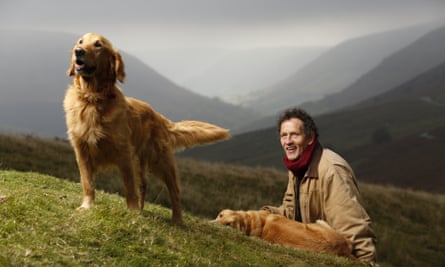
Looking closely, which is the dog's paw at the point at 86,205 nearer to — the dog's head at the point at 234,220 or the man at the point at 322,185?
the dog's head at the point at 234,220

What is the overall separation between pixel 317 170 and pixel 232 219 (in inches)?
83.9

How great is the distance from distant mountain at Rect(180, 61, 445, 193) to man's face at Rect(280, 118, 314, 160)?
89.9 meters

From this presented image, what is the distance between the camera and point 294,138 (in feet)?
35.7

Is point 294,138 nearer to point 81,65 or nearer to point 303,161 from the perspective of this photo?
point 303,161

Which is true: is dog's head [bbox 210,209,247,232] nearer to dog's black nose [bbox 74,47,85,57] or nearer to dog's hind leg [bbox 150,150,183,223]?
dog's hind leg [bbox 150,150,183,223]

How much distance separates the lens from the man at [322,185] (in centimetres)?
1030

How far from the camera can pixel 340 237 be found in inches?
403

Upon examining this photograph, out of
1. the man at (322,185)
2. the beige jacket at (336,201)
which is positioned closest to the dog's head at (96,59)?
the man at (322,185)

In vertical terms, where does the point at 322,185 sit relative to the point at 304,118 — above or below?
below

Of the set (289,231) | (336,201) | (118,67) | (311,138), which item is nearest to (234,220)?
(289,231)

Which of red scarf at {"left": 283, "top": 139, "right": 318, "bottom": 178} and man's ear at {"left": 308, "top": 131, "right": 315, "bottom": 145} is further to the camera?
man's ear at {"left": 308, "top": 131, "right": 315, "bottom": 145}

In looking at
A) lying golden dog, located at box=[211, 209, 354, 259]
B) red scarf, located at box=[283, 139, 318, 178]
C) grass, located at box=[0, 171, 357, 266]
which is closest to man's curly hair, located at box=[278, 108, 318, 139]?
red scarf, located at box=[283, 139, 318, 178]

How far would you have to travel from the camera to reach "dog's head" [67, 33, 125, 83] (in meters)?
7.50

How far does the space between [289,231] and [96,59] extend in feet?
17.9
